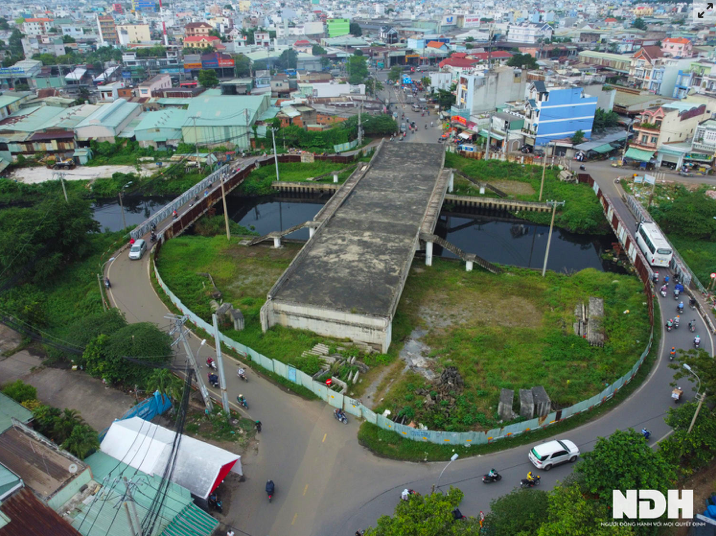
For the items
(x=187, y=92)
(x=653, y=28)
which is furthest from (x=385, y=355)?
(x=653, y=28)

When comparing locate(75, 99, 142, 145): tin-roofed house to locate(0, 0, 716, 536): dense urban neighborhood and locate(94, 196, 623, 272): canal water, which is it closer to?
locate(0, 0, 716, 536): dense urban neighborhood

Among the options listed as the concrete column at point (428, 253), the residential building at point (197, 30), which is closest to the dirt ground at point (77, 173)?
the concrete column at point (428, 253)

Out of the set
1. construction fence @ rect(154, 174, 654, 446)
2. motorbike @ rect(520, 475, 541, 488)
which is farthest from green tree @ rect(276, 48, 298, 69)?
motorbike @ rect(520, 475, 541, 488)

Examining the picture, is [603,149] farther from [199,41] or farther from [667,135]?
[199,41]

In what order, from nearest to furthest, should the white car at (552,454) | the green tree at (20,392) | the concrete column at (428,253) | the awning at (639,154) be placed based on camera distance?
the white car at (552,454), the green tree at (20,392), the concrete column at (428,253), the awning at (639,154)

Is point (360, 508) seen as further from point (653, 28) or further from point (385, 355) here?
point (653, 28)

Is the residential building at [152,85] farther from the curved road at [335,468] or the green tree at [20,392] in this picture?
the curved road at [335,468]
